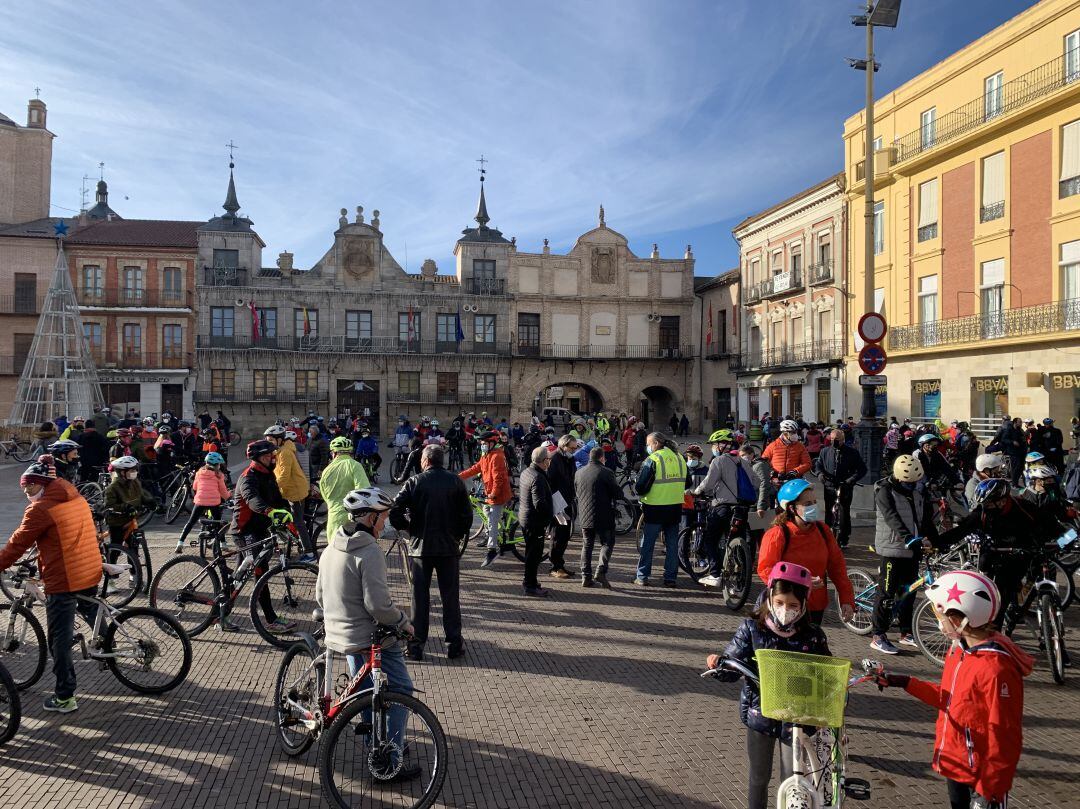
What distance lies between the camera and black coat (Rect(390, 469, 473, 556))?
6324 millimetres

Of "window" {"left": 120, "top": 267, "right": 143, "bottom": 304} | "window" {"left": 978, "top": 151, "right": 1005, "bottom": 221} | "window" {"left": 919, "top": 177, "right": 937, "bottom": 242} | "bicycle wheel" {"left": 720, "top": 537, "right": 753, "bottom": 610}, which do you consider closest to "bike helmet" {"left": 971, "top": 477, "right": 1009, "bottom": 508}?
"bicycle wheel" {"left": 720, "top": 537, "right": 753, "bottom": 610}

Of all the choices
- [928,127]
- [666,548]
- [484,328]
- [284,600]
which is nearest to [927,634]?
[666,548]

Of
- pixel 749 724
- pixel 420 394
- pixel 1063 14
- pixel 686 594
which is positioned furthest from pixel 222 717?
pixel 420 394

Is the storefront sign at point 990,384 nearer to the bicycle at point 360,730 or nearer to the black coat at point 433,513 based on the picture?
the black coat at point 433,513

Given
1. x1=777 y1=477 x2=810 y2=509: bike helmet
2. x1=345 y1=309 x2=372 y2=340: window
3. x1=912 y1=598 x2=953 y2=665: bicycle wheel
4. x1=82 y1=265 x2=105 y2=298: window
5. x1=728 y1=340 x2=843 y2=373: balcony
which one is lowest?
x1=912 y1=598 x2=953 y2=665: bicycle wheel

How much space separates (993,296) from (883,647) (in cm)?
2202

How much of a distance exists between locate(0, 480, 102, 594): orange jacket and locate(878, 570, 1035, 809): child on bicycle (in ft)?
16.7

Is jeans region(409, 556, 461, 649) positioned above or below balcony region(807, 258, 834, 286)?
below

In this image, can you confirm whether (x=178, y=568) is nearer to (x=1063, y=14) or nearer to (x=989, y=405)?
(x=989, y=405)

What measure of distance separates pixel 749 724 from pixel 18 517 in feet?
47.3

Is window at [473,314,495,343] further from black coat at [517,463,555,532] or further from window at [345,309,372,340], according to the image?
black coat at [517,463,555,532]

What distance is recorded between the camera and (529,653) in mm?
6574

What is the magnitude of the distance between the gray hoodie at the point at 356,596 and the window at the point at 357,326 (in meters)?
38.3

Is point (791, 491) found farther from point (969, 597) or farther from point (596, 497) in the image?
point (596, 497)
